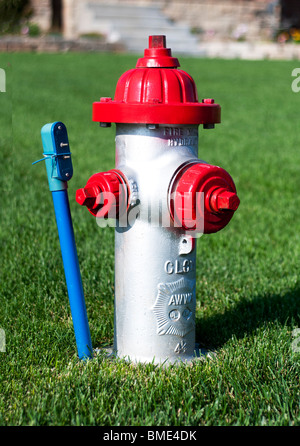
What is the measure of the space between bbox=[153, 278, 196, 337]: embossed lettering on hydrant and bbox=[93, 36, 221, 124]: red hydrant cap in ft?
1.97

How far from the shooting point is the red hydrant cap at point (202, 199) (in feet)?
7.03

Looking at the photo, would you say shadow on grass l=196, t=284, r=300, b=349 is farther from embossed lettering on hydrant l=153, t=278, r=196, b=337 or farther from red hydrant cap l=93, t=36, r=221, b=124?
red hydrant cap l=93, t=36, r=221, b=124

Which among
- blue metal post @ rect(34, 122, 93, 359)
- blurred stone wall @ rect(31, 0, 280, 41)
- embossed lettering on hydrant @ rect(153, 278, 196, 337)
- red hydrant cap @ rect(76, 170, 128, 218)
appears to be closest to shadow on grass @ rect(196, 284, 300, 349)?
embossed lettering on hydrant @ rect(153, 278, 196, 337)

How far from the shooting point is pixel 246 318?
2863mm

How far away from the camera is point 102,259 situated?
11.8 ft

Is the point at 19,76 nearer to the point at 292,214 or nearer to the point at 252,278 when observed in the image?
the point at 292,214

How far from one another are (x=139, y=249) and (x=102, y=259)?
1338 millimetres

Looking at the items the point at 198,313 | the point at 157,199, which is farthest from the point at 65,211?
the point at 198,313

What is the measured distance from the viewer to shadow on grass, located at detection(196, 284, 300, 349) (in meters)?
2.68

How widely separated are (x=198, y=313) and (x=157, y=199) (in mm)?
917

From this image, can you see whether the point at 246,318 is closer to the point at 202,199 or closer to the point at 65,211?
the point at 202,199

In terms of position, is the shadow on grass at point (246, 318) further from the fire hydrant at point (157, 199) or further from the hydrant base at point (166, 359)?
the fire hydrant at point (157, 199)

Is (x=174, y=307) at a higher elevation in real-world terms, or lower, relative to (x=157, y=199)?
lower
